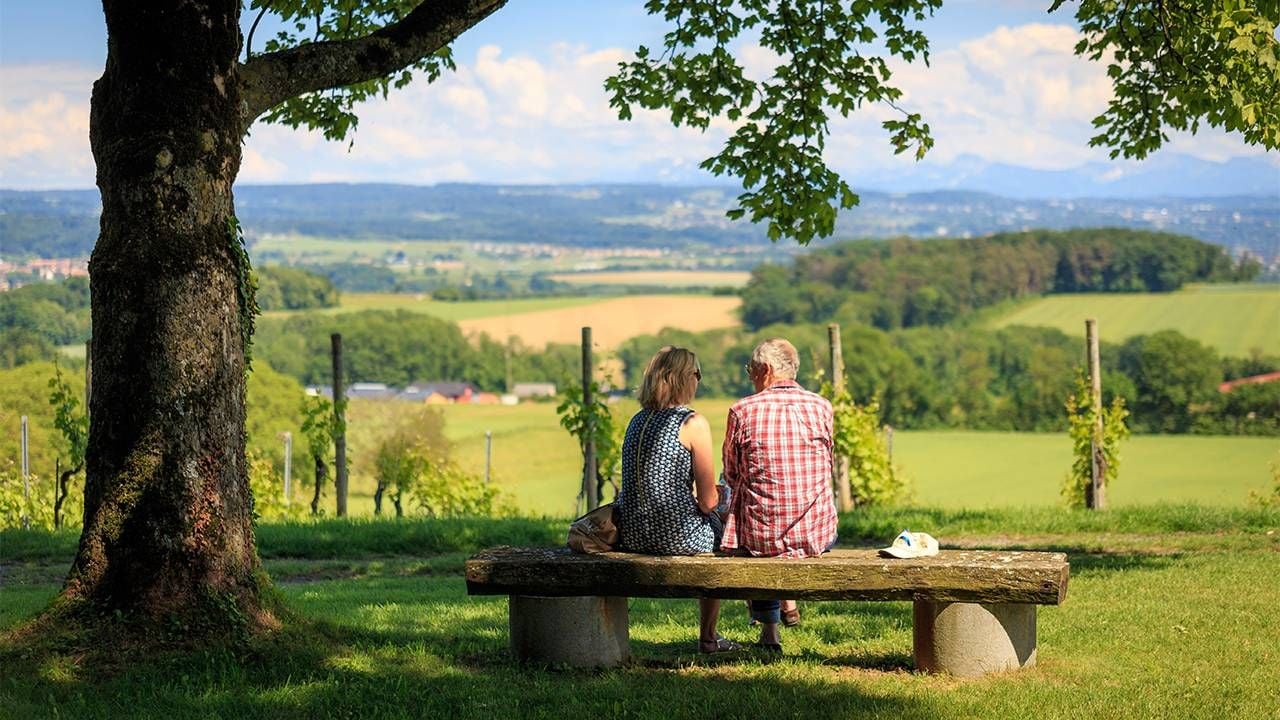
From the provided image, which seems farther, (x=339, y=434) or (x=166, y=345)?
(x=339, y=434)

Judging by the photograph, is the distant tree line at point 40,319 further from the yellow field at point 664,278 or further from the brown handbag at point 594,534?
the yellow field at point 664,278

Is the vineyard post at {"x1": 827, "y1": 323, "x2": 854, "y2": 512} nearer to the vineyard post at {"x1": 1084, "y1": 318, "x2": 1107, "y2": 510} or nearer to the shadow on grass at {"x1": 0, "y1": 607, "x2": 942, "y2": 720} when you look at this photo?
the vineyard post at {"x1": 1084, "y1": 318, "x2": 1107, "y2": 510}

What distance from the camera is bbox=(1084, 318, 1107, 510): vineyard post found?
16.0m

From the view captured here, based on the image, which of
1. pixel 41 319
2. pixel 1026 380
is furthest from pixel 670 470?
pixel 1026 380

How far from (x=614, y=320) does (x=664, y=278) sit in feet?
142

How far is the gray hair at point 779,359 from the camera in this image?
7.16m

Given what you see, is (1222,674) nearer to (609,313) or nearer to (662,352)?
(662,352)

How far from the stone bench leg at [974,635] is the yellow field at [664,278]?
125761 millimetres

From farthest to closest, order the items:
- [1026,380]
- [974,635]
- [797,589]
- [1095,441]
Answer: 1. [1026,380]
2. [1095,441]
3. [974,635]
4. [797,589]

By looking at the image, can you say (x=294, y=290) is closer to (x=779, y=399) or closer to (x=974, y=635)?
(x=779, y=399)

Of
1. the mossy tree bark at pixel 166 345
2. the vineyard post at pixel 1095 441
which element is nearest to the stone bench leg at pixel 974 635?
the mossy tree bark at pixel 166 345

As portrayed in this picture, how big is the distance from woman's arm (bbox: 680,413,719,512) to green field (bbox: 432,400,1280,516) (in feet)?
115

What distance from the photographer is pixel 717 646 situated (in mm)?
7609

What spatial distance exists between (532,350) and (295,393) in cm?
3462
